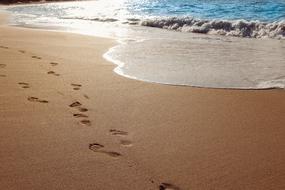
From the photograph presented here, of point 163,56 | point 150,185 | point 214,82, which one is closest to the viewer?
point 150,185

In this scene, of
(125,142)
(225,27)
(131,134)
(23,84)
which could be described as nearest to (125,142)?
(125,142)

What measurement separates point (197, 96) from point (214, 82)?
0.72 metres

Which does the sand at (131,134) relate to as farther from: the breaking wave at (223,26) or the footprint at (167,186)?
the breaking wave at (223,26)

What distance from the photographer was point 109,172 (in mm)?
2779

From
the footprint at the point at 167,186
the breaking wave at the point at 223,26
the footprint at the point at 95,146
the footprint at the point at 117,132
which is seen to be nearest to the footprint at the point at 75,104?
the footprint at the point at 117,132

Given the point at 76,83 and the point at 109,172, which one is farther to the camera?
the point at 76,83

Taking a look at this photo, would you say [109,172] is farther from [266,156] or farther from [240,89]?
[240,89]

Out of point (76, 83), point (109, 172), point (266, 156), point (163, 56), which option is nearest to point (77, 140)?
point (109, 172)

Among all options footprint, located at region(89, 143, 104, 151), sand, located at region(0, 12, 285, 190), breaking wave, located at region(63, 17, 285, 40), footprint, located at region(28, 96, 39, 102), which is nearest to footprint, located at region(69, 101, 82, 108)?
sand, located at region(0, 12, 285, 190)

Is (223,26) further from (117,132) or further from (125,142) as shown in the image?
(125,142)

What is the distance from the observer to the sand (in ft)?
8.96

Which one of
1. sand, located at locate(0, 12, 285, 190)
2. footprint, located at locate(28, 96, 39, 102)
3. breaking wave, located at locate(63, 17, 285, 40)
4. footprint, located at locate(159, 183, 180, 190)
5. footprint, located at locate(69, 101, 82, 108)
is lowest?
breaking wave, located at locate(63, 17, 285, 40)

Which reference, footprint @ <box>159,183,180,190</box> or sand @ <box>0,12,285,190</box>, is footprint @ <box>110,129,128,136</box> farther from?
footprint @ <box>159,183,180,190</box>

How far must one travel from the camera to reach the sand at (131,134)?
8.96 ft
